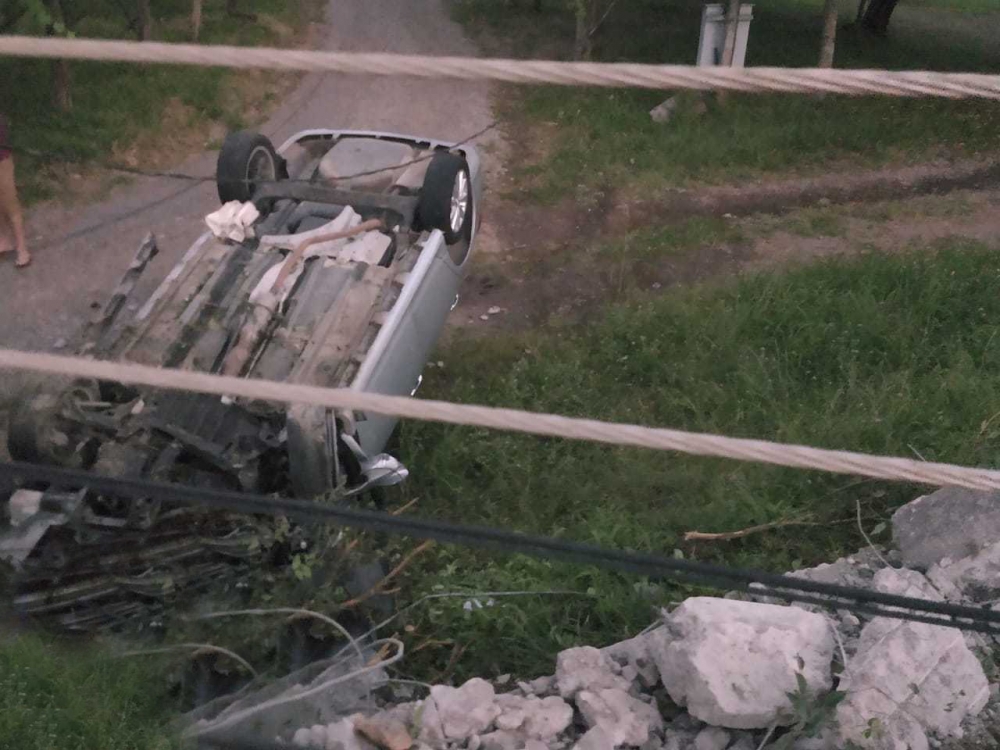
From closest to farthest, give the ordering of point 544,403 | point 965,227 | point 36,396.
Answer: point 36,396 < point 544,403 < point 965,227

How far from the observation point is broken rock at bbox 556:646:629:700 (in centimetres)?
325

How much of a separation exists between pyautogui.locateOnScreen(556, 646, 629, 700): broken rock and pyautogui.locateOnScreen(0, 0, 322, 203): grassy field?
284 inches

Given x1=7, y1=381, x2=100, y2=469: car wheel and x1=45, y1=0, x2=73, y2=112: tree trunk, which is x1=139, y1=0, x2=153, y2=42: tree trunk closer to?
x1=45, y1=0, x2=73, y2=112: tree trunk

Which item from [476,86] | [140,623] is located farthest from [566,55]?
[140,623]

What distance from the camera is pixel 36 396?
4.30 meters

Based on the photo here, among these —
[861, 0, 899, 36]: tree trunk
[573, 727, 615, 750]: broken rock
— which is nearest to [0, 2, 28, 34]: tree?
[573, 727, 615, 750]: broken rock

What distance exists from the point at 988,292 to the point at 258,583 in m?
5.40

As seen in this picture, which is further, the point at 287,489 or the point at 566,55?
the point at 566,55

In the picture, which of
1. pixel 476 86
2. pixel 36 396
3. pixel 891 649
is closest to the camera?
pixel 891 649

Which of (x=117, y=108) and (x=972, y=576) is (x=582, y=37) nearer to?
(x=117, y=108)

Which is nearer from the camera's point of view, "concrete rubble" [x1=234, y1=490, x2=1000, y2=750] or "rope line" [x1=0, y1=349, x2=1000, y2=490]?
"rope line" [x1=0, y1=349, x2=1000, y2=490]

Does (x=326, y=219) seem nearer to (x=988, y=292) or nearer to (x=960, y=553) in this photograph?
(x=960, y=553)

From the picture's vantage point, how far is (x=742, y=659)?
10.0ft

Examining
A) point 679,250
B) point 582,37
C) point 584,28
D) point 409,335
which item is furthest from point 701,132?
point 409,335
